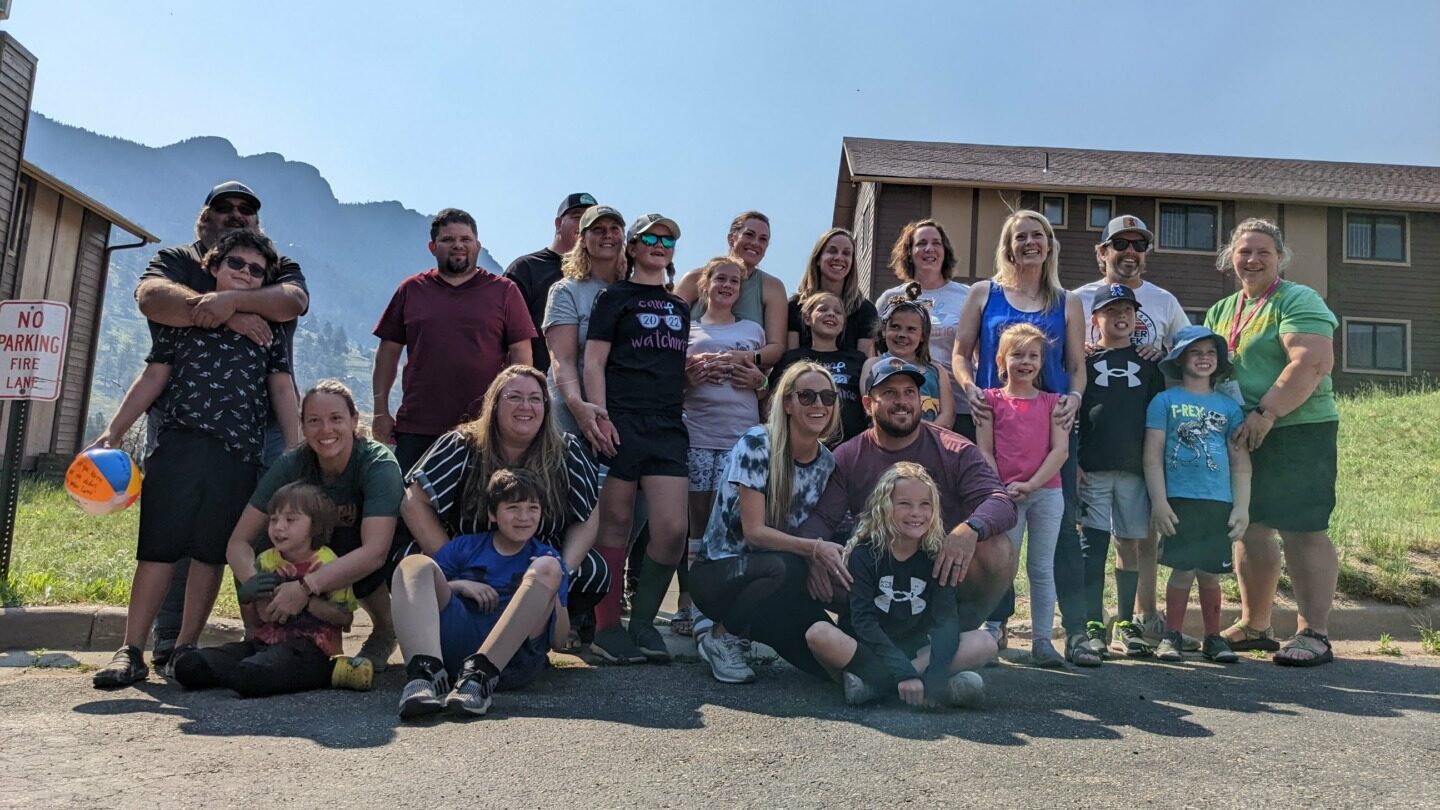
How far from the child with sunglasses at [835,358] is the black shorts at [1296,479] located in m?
2.20

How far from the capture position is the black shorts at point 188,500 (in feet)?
15.4

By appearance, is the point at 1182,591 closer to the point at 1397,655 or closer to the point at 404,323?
the point at 1397,655

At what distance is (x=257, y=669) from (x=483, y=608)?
0.90 metres

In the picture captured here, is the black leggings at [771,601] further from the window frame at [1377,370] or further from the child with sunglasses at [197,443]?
the window frame at [1377,370]

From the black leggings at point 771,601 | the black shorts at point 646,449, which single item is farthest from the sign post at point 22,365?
the black leggings at point 771,601

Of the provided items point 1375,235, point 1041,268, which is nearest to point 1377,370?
point 1375,235

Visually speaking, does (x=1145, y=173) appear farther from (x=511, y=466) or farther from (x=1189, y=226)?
(x=511, y=466)

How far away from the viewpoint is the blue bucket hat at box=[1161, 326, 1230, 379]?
5746mm

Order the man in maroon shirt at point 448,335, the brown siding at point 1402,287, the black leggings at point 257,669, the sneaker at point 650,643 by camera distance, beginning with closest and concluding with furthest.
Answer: the black leggings at point 257,669 < the sneaker at point 650,643 < the man in maroon shirt at point 448,335 < the brown siding at point 1402,287

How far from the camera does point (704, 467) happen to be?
5711 millimetres

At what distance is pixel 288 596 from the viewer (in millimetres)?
4395

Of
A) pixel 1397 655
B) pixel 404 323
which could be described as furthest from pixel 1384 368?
pixel 404 323

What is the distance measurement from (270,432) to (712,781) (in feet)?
10.8

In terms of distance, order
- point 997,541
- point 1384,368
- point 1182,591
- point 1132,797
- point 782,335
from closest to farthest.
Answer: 1. point 1132,797
2. point 997,541
3. point 1182,591
4. point 782,335
5. point 1384,368
